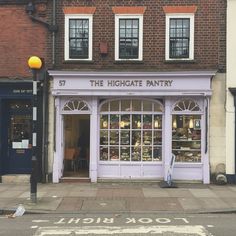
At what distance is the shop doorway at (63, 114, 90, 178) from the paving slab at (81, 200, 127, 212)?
415 centimetres

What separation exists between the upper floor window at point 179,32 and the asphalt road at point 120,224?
6594 millimetres

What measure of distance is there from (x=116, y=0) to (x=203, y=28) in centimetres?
307

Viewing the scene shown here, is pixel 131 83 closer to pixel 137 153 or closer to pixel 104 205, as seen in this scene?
pixel 137 153

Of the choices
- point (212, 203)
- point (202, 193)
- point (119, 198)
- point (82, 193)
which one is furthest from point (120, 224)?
point (202, 193)

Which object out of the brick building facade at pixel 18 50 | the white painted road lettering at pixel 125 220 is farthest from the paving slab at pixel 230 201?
the brick building facade at pixel 18 50

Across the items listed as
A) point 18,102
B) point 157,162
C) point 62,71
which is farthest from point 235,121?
point 18,102

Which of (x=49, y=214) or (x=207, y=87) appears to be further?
(x=207, y=87)

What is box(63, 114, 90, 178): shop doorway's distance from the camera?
17.2 metres

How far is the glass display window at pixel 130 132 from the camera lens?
54.5ft

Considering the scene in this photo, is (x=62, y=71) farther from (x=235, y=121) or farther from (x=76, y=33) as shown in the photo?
(x=235, y=121)

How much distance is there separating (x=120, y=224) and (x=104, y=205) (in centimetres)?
231

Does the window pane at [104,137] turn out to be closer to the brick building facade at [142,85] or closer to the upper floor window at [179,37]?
the brick building facade at [142,85]

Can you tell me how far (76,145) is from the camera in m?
17.8

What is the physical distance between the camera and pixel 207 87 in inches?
630
